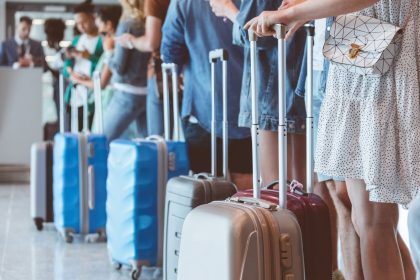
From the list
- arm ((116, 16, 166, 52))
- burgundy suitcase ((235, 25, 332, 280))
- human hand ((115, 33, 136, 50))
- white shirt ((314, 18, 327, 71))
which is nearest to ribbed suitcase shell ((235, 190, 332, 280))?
burgundy suitcase ((235, 25, 332, 280))

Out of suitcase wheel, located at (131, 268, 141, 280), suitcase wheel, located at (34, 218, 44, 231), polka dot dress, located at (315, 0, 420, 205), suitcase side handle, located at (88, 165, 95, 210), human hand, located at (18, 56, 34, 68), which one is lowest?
suitcase wheel, located at (34, 218, 44, 231)

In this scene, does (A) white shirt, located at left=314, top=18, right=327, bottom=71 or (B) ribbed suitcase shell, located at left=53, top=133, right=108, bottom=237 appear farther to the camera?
(B) ribbed suitcase shell, located at left=53, top=133, right=108, bottom=237

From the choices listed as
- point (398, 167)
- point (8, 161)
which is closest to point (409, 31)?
point (398, 167)

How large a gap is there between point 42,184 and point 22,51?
4359 mm

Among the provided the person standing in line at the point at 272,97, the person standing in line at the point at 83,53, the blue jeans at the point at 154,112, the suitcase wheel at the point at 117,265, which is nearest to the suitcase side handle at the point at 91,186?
the blue jeans at the point at 154,112

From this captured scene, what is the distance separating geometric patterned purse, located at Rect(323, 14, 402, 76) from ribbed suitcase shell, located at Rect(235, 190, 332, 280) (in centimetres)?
34

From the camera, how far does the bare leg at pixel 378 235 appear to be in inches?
81.0

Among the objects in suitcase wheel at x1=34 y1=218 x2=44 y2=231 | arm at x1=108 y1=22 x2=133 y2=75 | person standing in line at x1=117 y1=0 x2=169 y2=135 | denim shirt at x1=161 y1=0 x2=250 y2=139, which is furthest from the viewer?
suitcase wheel at x1=34 y1=218 x2=44 y2=231

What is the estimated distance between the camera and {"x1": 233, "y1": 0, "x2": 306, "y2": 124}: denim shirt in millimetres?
2652

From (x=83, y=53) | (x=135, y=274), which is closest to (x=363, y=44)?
(x=135, y=274)

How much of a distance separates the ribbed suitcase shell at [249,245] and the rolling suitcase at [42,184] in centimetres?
300

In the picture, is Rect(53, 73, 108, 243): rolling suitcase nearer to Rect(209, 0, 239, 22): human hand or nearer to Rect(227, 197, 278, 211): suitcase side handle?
Rect(209, 0, 239, 22): human hand

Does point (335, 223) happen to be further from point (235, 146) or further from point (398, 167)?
point (398, 167)

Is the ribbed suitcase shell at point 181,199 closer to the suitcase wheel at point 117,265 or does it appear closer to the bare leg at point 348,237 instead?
the bare leg at point 348,237
